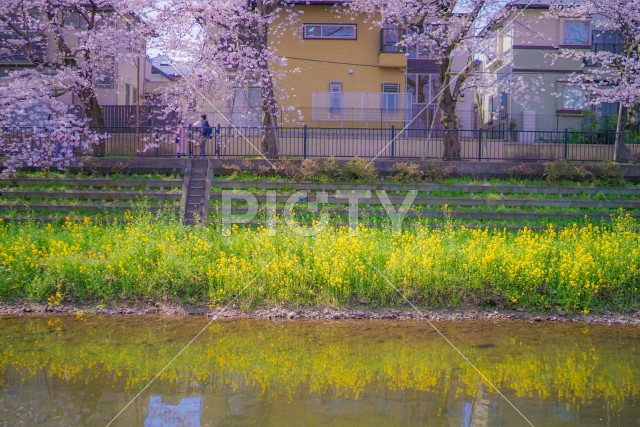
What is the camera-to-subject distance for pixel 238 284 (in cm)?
1277

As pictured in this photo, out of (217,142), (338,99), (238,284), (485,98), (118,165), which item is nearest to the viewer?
(238,284)

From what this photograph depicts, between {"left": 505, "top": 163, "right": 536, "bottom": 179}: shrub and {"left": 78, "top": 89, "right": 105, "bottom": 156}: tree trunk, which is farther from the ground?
{"left": 78, "top": 89, "right": 105, "bottom": 156}: tree trunk

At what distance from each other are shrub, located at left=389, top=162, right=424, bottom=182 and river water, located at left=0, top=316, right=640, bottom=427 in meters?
8.53

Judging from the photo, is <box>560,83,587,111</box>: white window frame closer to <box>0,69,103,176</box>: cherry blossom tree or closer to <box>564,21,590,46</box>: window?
<box>564,21,590,46</box>: window

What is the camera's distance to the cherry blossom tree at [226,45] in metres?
22.0

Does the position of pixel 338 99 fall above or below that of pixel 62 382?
above

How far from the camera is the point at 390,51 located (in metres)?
29.2

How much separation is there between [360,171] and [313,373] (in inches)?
455

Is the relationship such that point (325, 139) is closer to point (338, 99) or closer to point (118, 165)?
point (338, 99)

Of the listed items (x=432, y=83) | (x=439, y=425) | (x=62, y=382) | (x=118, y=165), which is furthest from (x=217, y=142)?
(x=439, y=425)

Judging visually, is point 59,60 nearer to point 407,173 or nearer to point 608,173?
point 407,173

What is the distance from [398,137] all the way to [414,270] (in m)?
12.6

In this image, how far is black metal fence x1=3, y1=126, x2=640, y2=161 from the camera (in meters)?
23.0

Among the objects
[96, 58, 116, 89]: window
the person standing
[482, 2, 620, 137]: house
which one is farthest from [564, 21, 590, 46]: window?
[96, 58, 116, 89]: window
